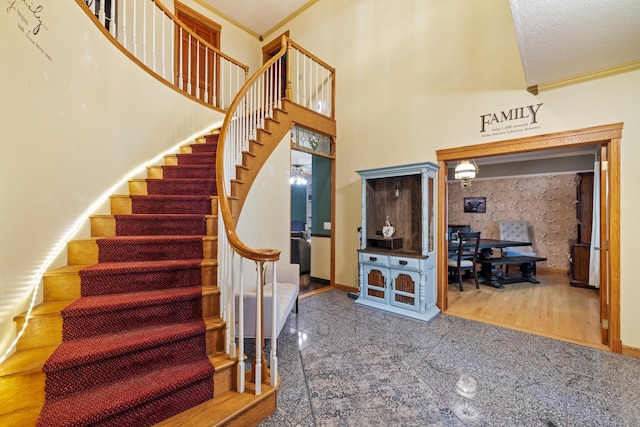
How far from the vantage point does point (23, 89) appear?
1638 millimetres

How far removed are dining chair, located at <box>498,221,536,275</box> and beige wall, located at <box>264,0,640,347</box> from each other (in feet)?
12.3

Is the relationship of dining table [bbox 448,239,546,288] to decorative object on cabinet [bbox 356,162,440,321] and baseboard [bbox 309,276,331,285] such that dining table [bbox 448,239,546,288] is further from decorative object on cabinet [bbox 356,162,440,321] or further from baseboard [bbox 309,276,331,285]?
baseboard [bbox 309,276,331,285]

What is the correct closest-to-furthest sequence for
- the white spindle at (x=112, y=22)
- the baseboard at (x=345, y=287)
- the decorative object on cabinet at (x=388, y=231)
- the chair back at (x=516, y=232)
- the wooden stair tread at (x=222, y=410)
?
the wooden stair tread at (x=222, y=410)
the white spindle at (x=112, y=22)
the decorative object on cabinet at (x=388, y=231)
the baseboard at (x=345, y=287)
the chair back at (x=516, y=232)

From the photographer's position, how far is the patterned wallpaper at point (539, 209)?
5.95m

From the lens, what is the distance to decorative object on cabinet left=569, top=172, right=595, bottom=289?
5.00 metres

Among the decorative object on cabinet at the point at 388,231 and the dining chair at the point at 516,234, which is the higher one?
the decorative object on cabinet at the point at 388,231

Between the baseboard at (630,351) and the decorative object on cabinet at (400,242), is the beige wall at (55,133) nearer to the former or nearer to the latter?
the decorative object on cabinet at (400,242)

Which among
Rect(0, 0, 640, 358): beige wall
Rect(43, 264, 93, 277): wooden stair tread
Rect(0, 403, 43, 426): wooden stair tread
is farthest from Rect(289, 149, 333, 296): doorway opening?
Rect(0, 403, 43, 426): wooden stair tread

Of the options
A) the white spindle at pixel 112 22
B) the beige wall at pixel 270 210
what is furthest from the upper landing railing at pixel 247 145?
the white spindle at pixel 112 22

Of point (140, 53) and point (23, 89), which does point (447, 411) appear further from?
point (140, 53)

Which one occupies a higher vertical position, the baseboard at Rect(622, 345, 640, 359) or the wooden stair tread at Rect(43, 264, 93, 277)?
the wooden stair tread at Rect(43, 264, 93, 277)

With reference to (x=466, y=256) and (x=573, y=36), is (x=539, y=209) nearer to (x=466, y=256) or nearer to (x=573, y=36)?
(x=466, y=256)

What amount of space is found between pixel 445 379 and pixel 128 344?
227 cm

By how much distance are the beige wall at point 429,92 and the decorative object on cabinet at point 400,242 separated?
38 cm
